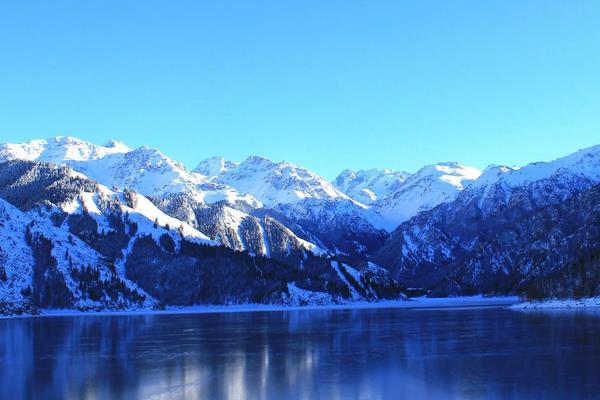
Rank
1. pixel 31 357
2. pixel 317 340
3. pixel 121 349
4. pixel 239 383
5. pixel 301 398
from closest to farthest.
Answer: pixel 301 398, pixel 239 383, pixel 31 357, pixel 121 349, pixel 317 340

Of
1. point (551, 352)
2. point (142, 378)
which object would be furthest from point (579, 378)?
point (142, 378)

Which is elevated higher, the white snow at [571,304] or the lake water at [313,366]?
the lake water at [313,366]

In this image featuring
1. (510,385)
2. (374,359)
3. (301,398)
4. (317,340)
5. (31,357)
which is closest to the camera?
(301,398)

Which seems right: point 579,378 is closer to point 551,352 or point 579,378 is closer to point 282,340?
point 551,352

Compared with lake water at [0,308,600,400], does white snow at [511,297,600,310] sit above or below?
below

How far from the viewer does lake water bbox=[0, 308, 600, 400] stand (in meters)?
47.8

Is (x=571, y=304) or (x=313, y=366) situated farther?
(x=571, y=304)

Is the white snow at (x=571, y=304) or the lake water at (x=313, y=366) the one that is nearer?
the lake water at (x=313, y=366)

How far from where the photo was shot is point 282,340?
3647 inches

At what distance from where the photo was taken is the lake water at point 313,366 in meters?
47.8

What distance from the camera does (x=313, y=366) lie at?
61.7 metres

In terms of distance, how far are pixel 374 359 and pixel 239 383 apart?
61.8 ft

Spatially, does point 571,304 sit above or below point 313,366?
below

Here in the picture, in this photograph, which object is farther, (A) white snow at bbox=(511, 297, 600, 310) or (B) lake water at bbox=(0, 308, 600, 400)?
(A) white snow at bbox=(511, 297, 600, 310)
